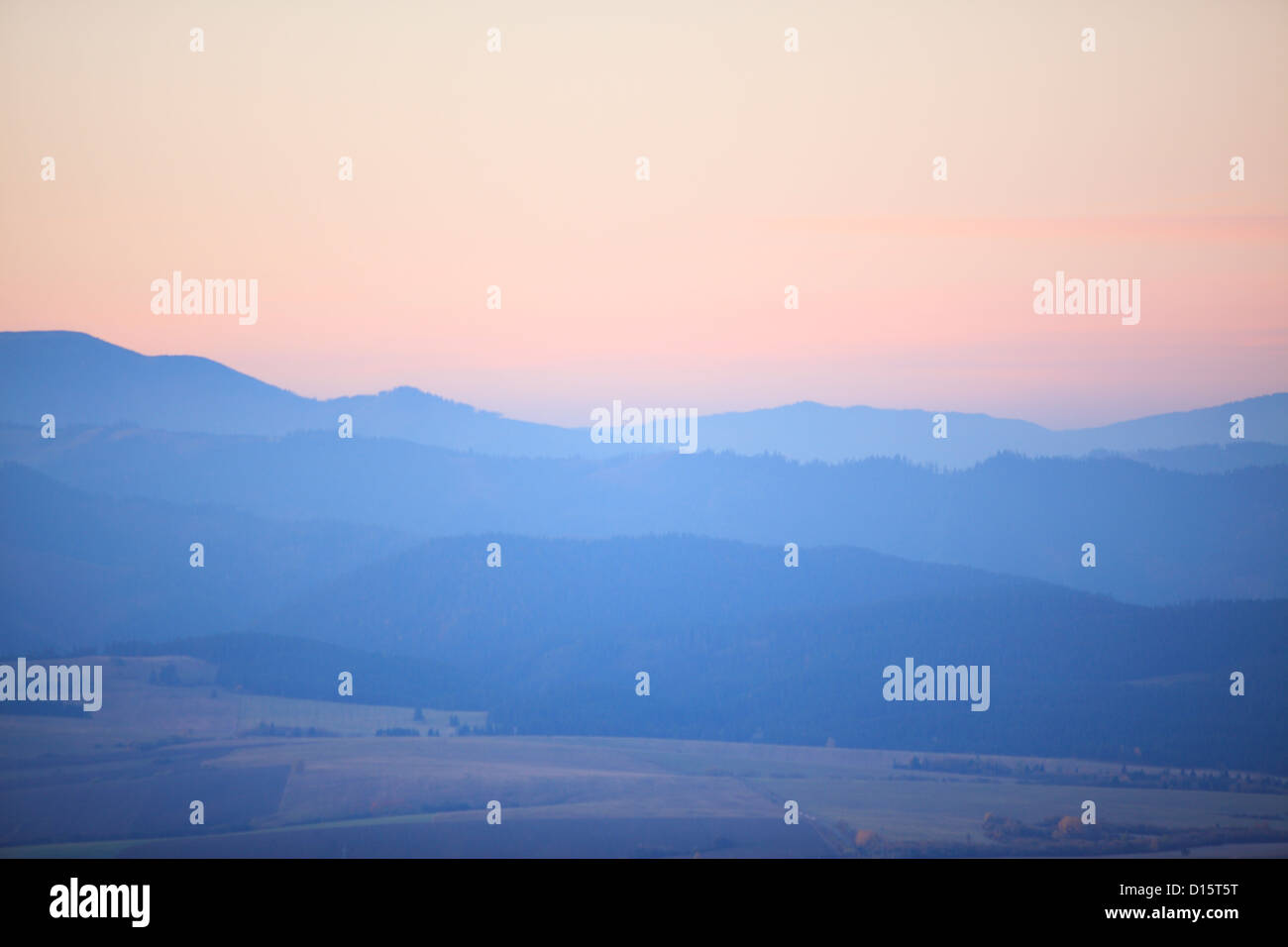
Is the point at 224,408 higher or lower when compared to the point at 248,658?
higher

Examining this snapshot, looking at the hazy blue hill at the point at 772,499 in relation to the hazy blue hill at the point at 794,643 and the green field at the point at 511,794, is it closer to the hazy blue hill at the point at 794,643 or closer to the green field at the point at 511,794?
the hazy blue hill at the point at 794,643

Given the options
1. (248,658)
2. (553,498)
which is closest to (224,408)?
(248,658)

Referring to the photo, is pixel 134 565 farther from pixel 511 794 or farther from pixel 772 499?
pixel 772 499

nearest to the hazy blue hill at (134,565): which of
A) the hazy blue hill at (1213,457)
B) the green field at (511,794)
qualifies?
the green field at (511,794)

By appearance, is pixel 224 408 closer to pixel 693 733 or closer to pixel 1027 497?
pixel 693 733

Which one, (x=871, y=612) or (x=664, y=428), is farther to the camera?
(x=871, y=612)
